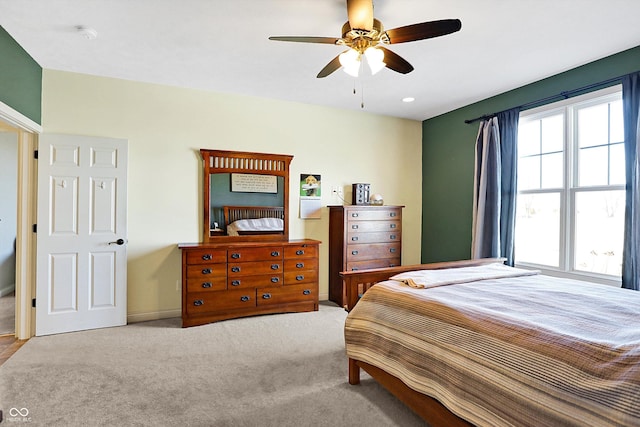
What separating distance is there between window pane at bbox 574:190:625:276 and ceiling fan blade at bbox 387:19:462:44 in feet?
8.38

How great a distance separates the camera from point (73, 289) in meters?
3.53

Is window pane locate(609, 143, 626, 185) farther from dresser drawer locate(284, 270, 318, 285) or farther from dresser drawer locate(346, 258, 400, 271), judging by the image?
dresser drawer locate(284, 270, 318, 285)

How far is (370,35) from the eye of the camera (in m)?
2.19

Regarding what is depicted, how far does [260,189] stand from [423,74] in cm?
235

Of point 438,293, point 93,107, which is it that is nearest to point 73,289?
point 93,107

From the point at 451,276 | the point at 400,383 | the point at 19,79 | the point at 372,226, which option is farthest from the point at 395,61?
the point at 19,79

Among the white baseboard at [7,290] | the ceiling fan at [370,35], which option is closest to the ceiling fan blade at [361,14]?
the ceiling fan at [370,35]

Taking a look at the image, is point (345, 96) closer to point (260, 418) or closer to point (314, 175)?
point (314, 175)

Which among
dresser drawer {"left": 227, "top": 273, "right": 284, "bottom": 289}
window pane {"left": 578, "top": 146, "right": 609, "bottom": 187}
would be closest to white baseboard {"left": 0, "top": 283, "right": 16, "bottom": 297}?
dresser drawer {"left": 227, "top": 273, "right": 284, "bottom": 289}

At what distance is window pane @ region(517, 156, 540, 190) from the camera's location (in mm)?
3936

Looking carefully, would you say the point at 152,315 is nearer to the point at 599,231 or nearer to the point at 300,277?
the point at 300,277

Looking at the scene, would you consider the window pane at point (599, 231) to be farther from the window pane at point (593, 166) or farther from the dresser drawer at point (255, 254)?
the dresser drawer at point (255, 254)

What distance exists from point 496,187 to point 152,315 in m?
4.31

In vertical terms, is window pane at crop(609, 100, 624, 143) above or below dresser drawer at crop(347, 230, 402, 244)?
above
